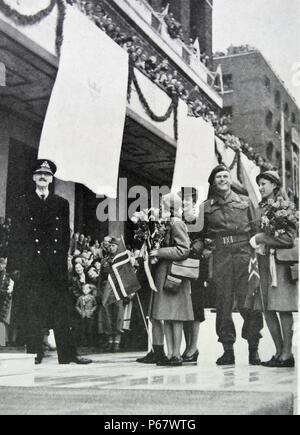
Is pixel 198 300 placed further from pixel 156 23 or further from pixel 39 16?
pixel 156 23

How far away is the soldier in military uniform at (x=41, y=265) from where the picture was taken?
5879 millimetres

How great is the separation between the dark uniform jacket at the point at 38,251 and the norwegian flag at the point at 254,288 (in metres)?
1.70

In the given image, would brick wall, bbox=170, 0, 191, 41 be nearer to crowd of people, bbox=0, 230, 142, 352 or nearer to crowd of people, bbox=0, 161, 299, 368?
crowd of people, bbox=0, 161, 299, 368

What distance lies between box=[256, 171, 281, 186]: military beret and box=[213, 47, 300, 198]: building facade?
11 cm

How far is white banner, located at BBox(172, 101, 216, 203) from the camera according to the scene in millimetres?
6320

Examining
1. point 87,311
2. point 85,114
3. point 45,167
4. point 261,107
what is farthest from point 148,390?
point 261,107

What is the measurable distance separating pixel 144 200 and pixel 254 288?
4.25 ft

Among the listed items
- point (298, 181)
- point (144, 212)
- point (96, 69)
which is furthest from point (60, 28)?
point (298, 181)

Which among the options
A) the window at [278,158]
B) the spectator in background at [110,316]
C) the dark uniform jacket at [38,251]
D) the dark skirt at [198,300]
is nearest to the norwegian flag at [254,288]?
the dark skirt at [198,300]

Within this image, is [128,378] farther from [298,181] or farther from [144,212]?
[298,181]

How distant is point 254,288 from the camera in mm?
5875

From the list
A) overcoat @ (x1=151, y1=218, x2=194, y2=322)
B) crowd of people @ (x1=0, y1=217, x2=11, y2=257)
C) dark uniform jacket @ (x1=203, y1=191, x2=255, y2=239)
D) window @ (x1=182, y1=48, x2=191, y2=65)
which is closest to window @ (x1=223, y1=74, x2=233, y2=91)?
window @ (x1=182, y1=48, x2=191, y2=65)

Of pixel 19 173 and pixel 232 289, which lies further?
pixel 19 173

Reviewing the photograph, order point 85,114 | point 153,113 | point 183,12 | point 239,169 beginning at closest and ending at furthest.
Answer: point 85,114, point 239,169, point 153,113, point 183,12
